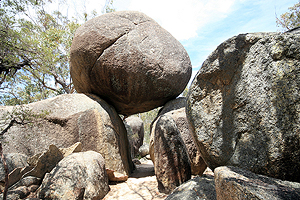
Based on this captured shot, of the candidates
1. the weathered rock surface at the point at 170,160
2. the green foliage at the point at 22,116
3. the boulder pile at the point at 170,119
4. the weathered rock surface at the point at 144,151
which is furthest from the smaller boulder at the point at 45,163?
the weathered rock surface at the point at 144,151

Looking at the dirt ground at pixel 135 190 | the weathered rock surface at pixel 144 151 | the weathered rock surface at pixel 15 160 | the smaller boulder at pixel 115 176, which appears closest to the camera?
the dirt ground at pixel 135 190

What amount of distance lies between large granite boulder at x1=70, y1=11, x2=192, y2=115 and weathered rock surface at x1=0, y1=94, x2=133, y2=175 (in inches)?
32.8

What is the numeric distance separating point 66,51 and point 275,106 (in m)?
11.2

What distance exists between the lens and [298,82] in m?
2.00

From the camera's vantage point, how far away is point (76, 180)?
3430mm

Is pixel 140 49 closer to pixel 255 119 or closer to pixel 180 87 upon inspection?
pixel 180 87

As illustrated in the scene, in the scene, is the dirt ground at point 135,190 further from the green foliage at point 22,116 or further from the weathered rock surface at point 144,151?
the weathered rock surface at point 144,151

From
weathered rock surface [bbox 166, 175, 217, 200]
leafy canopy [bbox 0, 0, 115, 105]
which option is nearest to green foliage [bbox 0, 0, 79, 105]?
leafy canopy [bbox 0, 0, 115, 105]

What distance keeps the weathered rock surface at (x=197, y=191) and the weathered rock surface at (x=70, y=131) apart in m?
2.84

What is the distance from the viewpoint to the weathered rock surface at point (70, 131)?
464 centimetres

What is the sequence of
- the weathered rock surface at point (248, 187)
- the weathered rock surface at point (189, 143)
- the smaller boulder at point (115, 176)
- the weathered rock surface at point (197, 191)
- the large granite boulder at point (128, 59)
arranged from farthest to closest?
the large granite boulder at point (128, 59), the smaller boulder at point (115, 176), the weathered rock surface at point (189, 143), the weathered rock surface at point (197, 191), the weathered rock surface at point (248, 187)

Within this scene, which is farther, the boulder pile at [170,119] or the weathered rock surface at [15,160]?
the weathered rock surface at [15,160]

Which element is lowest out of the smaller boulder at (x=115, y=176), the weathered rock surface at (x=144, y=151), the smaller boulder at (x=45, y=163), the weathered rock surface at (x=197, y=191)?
the weathered rock surface at (x=144, y=151)

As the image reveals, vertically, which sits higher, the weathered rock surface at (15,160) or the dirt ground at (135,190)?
the weathered rock surface at (15,160)
